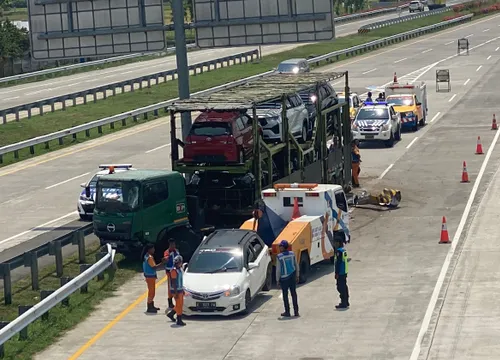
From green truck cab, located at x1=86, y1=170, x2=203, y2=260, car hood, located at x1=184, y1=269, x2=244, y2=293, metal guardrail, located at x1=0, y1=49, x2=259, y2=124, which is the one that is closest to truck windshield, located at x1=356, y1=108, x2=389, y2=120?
metal guardrail, located at x1=0, y1=49, x2=259, y2=124

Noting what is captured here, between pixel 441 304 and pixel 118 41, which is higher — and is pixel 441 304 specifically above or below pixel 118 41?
below

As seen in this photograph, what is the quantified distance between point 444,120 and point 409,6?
310ft

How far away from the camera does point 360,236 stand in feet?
101

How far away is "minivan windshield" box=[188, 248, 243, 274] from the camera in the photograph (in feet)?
77.5

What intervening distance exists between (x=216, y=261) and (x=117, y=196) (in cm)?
491

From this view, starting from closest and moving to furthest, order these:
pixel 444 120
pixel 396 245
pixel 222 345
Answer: pixel 222 345
pixel 396 245
pixel 444 120

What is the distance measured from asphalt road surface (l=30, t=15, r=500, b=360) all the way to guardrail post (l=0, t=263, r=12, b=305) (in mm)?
1850

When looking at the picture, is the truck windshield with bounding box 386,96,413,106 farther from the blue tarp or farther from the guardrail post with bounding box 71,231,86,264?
the guardrail post with bounding box 71,231,86,264

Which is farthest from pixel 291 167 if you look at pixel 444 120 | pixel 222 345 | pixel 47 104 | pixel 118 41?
pixel 47 104

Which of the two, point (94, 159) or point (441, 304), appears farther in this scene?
point (94, 159)

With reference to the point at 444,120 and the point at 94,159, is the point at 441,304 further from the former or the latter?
the point at 444,120

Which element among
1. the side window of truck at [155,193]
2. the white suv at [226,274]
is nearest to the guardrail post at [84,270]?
the white suv at [226,274]

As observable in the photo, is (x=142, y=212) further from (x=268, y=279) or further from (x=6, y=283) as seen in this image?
(x=6, y=283)

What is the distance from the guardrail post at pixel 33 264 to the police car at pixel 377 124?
2345cm
